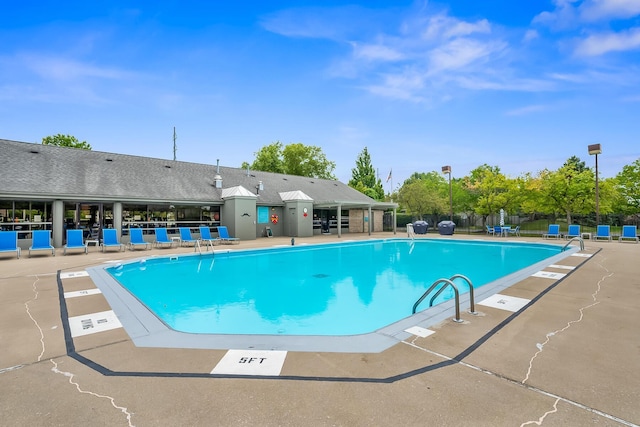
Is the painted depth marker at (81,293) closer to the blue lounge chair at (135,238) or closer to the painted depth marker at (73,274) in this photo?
the painted depth marker at (73,274)

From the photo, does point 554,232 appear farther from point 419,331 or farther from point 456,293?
point 419,331

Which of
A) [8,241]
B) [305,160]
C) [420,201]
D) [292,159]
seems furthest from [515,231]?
[292,159]

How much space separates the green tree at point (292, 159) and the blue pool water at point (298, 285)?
31303 mm

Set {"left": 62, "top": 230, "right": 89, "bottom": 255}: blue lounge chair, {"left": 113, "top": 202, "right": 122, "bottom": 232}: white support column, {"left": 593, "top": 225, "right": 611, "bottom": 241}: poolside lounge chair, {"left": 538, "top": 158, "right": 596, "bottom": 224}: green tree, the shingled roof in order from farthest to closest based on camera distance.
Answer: {"left": 538, "top": 158, "right": 596, "bottom": 224}: green tree
{"left": 593, "top": 225, "right": 611, "bottom": 241}: poolside lounge chair
{"left": 113, "top": 202, "right": 122, "bottom": 232}: white support column
the shingled roof
{"left": 62, "top": 230, "right": 89, "bottom": 255}: blue lounge chair

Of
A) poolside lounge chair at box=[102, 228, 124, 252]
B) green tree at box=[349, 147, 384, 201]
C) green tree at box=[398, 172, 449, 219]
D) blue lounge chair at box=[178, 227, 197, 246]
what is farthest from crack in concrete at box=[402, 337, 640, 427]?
green tree at box=[349, 147, 384, 201]

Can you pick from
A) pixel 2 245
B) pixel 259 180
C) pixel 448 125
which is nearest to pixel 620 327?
pixel 2 245

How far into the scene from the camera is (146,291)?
7.57 m

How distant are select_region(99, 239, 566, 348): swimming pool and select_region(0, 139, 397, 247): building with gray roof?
6474 mm

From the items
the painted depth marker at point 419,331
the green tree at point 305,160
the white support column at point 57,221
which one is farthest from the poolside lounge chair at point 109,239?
the green tree at point 305,160

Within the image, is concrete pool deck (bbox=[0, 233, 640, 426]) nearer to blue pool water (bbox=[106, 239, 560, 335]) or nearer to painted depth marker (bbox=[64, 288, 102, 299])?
painted depth marker (bbox=[64, 288, 102, 299])

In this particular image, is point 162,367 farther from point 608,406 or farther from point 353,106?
point 353,106

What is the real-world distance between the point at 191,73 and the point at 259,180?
899 centimetres

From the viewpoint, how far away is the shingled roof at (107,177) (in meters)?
14.3

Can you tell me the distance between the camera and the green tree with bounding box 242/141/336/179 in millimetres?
44781
